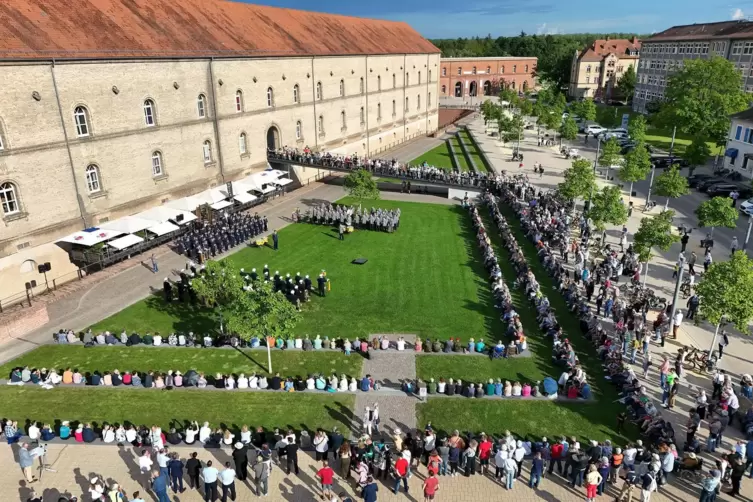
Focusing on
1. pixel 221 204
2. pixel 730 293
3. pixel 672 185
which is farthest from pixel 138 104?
pixel 672 185

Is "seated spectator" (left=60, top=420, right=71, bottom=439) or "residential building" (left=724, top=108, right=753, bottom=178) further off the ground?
"residential building" (left=724, top=108, right=753, bottom=178)

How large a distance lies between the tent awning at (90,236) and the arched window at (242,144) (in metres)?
13.7

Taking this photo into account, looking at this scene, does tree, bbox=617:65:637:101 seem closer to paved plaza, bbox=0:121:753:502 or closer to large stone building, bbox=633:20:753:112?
large stone building, bbox=633:20:753:112

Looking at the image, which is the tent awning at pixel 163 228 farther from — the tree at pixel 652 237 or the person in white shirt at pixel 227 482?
the tree at pixel 652 237

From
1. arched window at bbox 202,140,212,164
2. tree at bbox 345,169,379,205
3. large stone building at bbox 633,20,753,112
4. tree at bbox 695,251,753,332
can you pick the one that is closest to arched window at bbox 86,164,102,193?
arched window at bbox 202,140,212,164

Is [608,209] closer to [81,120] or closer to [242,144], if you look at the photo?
[242,144]

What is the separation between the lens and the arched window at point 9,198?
2719 centimetres

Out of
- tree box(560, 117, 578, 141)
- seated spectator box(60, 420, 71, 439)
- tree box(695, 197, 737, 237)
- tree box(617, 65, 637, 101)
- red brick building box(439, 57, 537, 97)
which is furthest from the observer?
red brick building box(439, 57, 537, 97)

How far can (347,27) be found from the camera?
60.7 metres

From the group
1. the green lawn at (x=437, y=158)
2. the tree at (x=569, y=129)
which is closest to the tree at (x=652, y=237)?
the green lawn at (x=437, y=158)

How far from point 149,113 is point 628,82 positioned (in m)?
92.9

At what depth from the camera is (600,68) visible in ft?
361

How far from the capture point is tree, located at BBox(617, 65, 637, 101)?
100m

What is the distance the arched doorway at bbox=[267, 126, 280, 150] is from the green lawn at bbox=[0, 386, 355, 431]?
99.2ft
